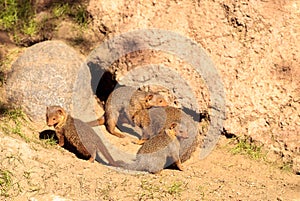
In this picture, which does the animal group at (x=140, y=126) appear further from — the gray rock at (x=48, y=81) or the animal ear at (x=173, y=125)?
the gray rock at (x=48, y=81)

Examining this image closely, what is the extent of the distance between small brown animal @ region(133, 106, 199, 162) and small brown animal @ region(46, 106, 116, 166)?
2.28ft

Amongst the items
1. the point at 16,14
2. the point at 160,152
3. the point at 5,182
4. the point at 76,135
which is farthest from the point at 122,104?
the point at 16,14

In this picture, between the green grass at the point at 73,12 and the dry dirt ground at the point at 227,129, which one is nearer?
the dry dirt ground at the point at 227,129

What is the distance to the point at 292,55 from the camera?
5.51 m

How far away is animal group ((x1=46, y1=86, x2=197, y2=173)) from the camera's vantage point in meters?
5.15

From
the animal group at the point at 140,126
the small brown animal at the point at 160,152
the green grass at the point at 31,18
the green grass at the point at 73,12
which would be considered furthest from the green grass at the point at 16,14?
the small brown animal at the point at 160,152

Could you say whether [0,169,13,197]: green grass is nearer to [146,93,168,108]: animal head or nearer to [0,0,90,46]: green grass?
[146,93,168,108]: animal head

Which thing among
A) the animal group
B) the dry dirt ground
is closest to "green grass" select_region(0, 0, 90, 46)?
the dry dirt ground

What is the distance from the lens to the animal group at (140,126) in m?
5.15

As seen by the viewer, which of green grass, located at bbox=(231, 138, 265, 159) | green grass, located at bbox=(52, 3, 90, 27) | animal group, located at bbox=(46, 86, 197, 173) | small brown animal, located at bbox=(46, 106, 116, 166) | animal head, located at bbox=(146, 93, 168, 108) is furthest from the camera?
green grass, located at bbox=(52, 3, 90, 27)

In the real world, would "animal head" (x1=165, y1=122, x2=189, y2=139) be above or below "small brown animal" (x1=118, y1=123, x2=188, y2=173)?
above

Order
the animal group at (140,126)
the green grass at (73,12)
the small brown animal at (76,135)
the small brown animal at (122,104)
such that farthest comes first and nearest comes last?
the green grass at (73,12)
the small brown animal at (122,104)
the small brown animal at (76,135)
the animal group at (140,126)

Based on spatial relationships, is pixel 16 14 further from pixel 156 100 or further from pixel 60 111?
pixel 156 100

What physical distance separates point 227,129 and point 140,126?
3.62ft
